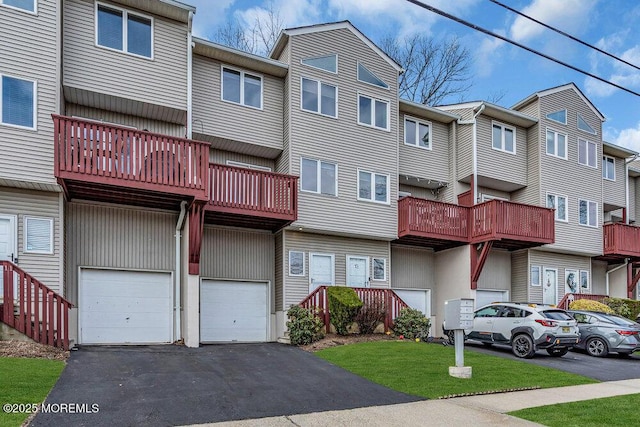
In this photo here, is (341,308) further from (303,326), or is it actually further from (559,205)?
(559,205)

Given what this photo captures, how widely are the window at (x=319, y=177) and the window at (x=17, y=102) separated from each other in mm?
7879

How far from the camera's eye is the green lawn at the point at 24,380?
21.7 ft

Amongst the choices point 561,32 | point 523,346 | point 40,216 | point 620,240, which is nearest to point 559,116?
point 620,240

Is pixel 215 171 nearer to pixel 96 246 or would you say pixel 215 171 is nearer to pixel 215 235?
pixel 215 235

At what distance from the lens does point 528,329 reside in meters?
13.9

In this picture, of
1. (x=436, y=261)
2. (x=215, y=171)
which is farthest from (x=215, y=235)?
(x=436, y=261)

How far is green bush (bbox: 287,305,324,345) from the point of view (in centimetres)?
1438

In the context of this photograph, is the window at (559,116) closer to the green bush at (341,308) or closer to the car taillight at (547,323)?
the car taillight at (547,323)

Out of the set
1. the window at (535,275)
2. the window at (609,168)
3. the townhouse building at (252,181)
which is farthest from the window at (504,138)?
the window at (609,168)

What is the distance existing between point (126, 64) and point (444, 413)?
12.1 m

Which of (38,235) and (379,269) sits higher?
(38,235)

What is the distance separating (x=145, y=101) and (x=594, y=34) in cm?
1129

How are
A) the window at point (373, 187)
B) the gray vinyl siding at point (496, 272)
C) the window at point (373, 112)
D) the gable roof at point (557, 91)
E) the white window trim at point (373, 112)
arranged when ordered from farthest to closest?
the gable roof at point (557, 91)
the gray vinyl siding at point (496, 272)
the window at point (373, 112)
the white window trim at point (373, 112)
the window at point (373, 187)

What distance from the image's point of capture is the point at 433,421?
24.7ft
